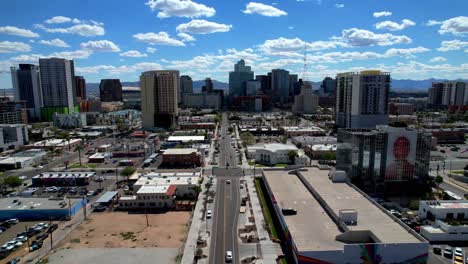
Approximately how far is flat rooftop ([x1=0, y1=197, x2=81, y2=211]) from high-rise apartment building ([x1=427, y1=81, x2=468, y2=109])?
15000 centimetres

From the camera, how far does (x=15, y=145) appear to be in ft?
226

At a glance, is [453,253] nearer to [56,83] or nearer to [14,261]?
[14,261]

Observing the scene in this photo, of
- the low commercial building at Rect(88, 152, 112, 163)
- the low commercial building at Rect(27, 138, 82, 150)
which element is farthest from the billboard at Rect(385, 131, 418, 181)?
the low commercial building at Rect(27, 138, 82, 150)

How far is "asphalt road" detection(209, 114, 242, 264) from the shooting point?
25.1m

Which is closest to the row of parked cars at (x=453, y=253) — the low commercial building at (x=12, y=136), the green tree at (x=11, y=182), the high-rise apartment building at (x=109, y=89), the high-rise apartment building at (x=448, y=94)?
the green tree at (x=11, y=182)

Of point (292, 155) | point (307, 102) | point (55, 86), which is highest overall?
point (55, 86)

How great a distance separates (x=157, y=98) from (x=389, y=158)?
69958mm

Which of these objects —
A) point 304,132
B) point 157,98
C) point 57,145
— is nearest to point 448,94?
point 304,132

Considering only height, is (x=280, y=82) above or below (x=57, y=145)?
above

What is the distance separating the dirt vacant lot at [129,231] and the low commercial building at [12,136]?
4719 cm

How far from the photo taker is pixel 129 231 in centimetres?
2888

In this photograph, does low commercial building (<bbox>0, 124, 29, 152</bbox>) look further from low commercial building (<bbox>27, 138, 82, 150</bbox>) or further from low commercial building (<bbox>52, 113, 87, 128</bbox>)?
low commercial building (<bbox>52, 113, 87, 128</bbox>)

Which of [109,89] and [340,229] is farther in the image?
[109,89]

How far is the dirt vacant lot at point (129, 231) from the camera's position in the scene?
2651 cm
